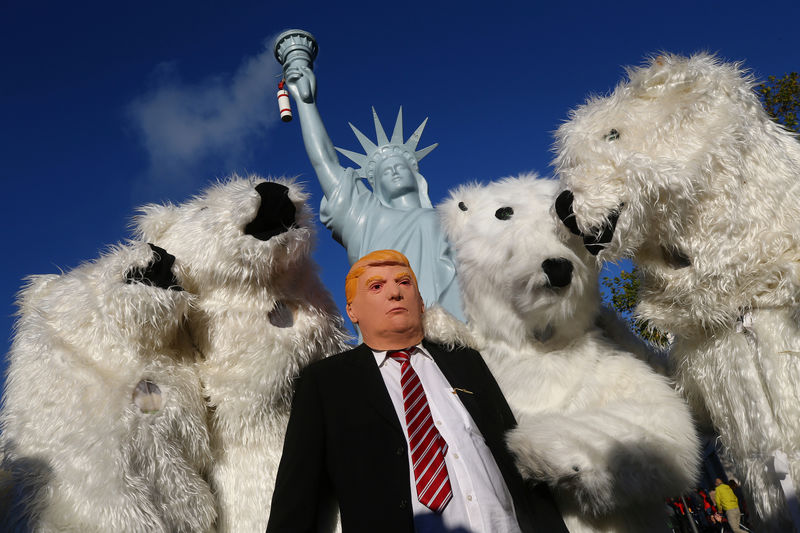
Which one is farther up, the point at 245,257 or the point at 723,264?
the point at 245,257

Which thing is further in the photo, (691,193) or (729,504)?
(729,504)

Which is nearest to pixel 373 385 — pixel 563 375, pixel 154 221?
pixel 563 375

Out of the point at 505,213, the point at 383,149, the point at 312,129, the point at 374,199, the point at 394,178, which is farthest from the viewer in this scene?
the point at 383,149

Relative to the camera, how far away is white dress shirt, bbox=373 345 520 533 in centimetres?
189

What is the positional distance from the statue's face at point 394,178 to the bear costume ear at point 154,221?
2642mm

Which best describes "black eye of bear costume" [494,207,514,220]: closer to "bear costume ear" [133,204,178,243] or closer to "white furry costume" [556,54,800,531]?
"white furry costume" [556,54,800,531]

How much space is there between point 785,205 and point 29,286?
305 centimetres

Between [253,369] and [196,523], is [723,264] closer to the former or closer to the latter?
[253,369]

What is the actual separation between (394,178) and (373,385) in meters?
3.25

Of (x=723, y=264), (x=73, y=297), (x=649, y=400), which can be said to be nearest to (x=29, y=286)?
(x=73, y=297)

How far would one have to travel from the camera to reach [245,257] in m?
2.35

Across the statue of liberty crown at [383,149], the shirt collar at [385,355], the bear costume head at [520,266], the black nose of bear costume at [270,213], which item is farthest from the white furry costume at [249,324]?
the statue of liberty crown at [383,149]

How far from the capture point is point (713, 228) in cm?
214

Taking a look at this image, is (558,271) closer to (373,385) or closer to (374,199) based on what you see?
(373,385)
